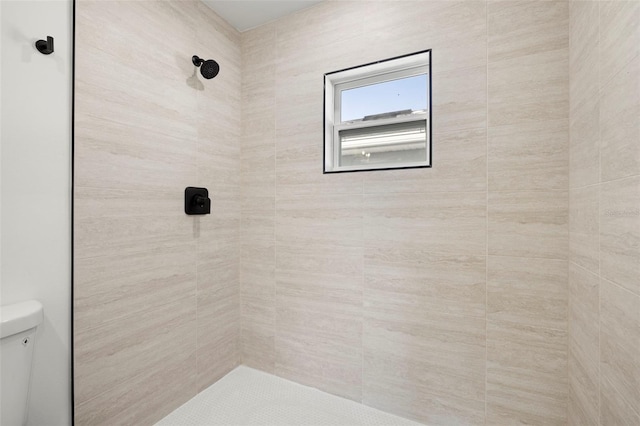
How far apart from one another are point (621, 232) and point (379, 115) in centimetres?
120

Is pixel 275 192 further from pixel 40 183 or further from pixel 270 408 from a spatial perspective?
pixel 270 408

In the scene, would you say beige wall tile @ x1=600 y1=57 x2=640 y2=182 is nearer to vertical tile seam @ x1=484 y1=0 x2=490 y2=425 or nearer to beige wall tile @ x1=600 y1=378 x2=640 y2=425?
vertical tile seam @ x1=484 y1=0 x2=490 y2=425

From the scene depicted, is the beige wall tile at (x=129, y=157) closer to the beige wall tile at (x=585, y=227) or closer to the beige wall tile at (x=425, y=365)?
the beige wall tile at (x=425, y=365)

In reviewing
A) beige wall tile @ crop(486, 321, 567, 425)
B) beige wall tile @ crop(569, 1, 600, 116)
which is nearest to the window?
beige wall tile @ crop(569, 1, 600, 116)

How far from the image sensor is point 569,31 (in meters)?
1.24

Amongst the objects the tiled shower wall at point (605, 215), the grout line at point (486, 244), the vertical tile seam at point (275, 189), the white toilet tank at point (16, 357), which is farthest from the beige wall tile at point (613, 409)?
the white toilet tank at point (16, 357)

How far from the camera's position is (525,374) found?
4.33 ft

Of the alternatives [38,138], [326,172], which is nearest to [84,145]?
[38,138]

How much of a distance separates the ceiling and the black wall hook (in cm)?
95

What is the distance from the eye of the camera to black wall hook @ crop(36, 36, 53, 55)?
108 cm

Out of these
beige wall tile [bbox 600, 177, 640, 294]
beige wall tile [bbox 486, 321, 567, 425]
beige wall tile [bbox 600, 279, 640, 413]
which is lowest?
beige wall tile [bbox 486, 321, 567, 425]

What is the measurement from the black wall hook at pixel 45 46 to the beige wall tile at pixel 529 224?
1.87 metres

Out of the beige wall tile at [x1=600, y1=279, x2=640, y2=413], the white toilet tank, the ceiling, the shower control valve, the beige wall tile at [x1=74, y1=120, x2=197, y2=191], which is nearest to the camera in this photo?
the beige wall tile at [x1=600, y1=279, x2=640, y2=413]

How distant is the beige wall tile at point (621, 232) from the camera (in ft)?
2.55
